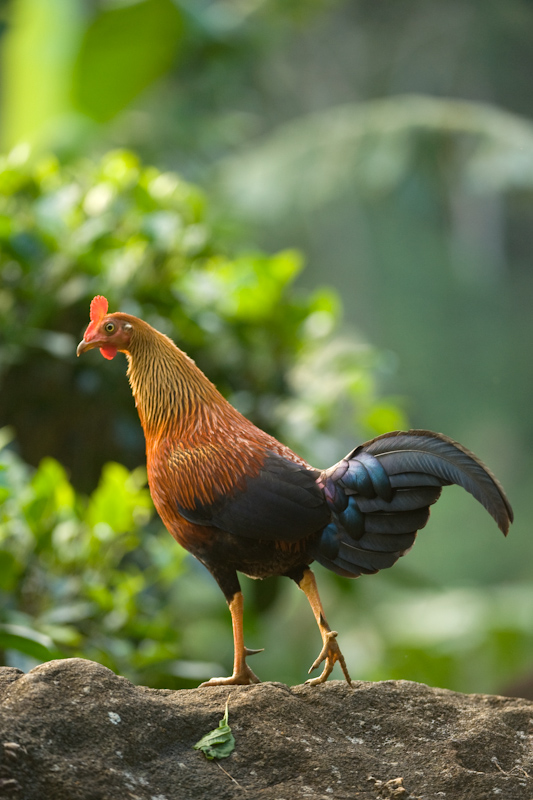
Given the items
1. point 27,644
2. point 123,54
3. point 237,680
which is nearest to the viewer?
point 237,680

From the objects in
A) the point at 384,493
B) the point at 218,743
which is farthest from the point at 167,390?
the point at 218,743

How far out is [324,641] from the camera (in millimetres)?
2047

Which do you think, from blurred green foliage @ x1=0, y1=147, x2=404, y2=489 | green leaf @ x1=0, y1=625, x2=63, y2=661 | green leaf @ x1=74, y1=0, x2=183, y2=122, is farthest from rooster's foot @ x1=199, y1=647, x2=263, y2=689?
green leaf @ x1=74, y1=0, x2=183, y2=122

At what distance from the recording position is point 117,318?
6.97 feet

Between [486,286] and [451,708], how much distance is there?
1023 cm

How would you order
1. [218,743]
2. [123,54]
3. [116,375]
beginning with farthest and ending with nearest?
[123,54] < [116,375] < [218,743]

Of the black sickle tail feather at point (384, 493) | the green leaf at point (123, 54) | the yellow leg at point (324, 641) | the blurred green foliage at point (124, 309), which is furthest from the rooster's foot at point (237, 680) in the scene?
the green leaf at point (123, 54)

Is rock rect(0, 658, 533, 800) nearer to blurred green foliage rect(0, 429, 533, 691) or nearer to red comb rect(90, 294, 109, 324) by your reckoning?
blurred green foliage rect(0, 429, 533, 691)

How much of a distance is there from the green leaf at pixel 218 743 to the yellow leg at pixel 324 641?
0.26 meters

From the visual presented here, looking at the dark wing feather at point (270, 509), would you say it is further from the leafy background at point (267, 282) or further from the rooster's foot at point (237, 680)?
the leafy background at point (267, 282)

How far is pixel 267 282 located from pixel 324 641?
72.7 inches

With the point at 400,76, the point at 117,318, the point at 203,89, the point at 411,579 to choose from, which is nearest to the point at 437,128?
the point at 203,89

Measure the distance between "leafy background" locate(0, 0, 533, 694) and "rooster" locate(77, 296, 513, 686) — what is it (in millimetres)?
708

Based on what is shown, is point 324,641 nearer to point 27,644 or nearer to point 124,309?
point 27,644
